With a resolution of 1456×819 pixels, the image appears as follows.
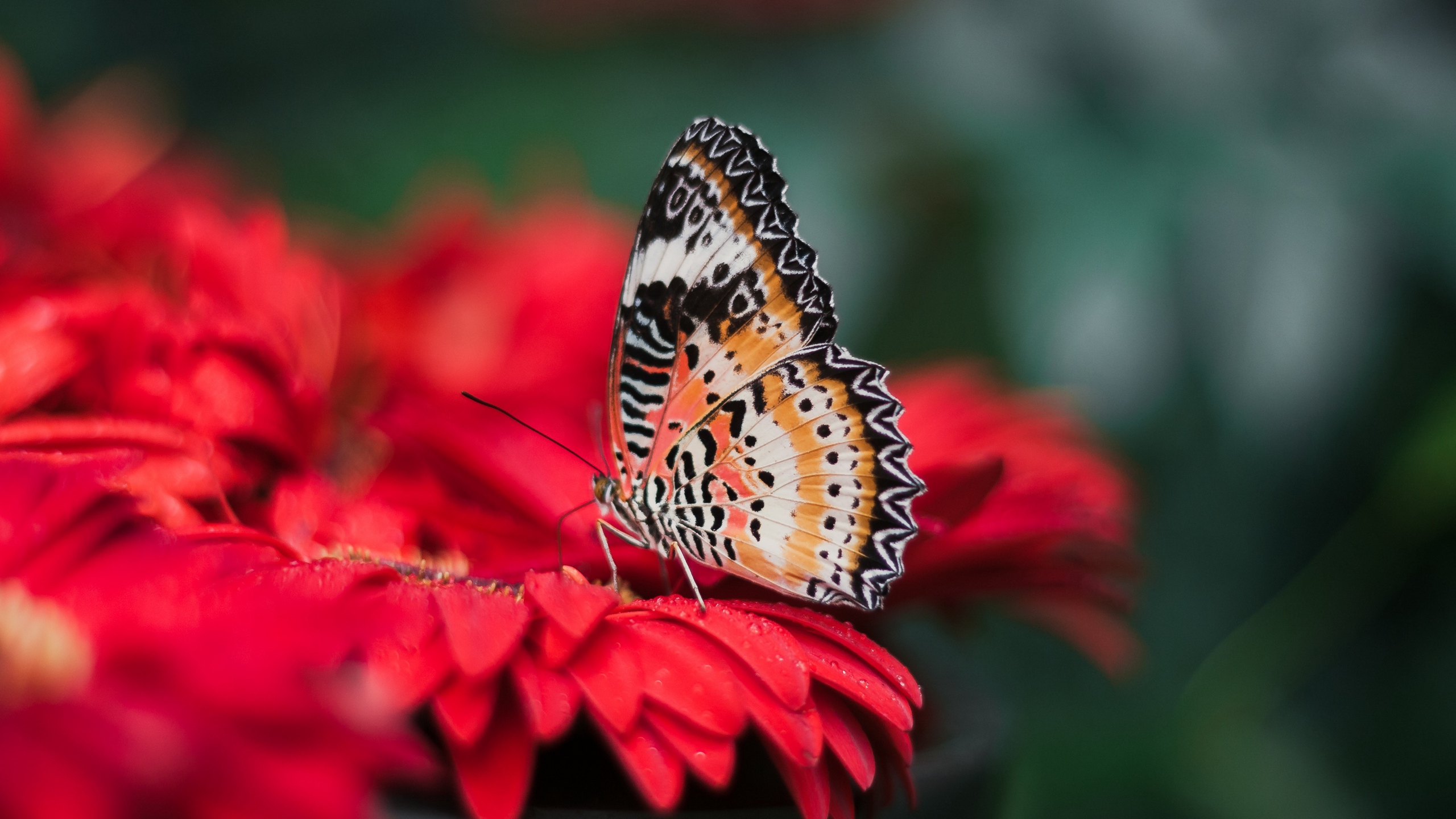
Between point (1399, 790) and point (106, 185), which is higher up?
point (106, 185)

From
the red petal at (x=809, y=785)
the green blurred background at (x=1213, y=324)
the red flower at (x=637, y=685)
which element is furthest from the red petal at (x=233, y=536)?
the green blurred background at (x=1213, y=324)

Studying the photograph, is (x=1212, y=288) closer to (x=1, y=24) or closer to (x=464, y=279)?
(x=464, y=279)

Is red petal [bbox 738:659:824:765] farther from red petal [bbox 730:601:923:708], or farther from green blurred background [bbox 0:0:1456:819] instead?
green blurred background [bbox 0:0:1456:819]

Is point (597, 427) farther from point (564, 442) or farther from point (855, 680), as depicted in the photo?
point (855, 680)

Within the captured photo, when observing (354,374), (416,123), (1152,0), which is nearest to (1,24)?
(416,123)

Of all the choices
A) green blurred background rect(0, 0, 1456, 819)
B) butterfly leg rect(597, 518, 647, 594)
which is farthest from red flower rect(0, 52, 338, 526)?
green blurred background rect(0, 0, 1456, 819)

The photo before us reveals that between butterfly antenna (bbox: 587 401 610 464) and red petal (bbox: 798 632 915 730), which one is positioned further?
butterfly antenna (bbox: 587 401 610 464)

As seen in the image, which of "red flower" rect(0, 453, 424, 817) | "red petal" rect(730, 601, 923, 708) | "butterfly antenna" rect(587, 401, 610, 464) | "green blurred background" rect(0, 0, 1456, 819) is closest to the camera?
"red flower" rect(0, 453, 424, 817)
